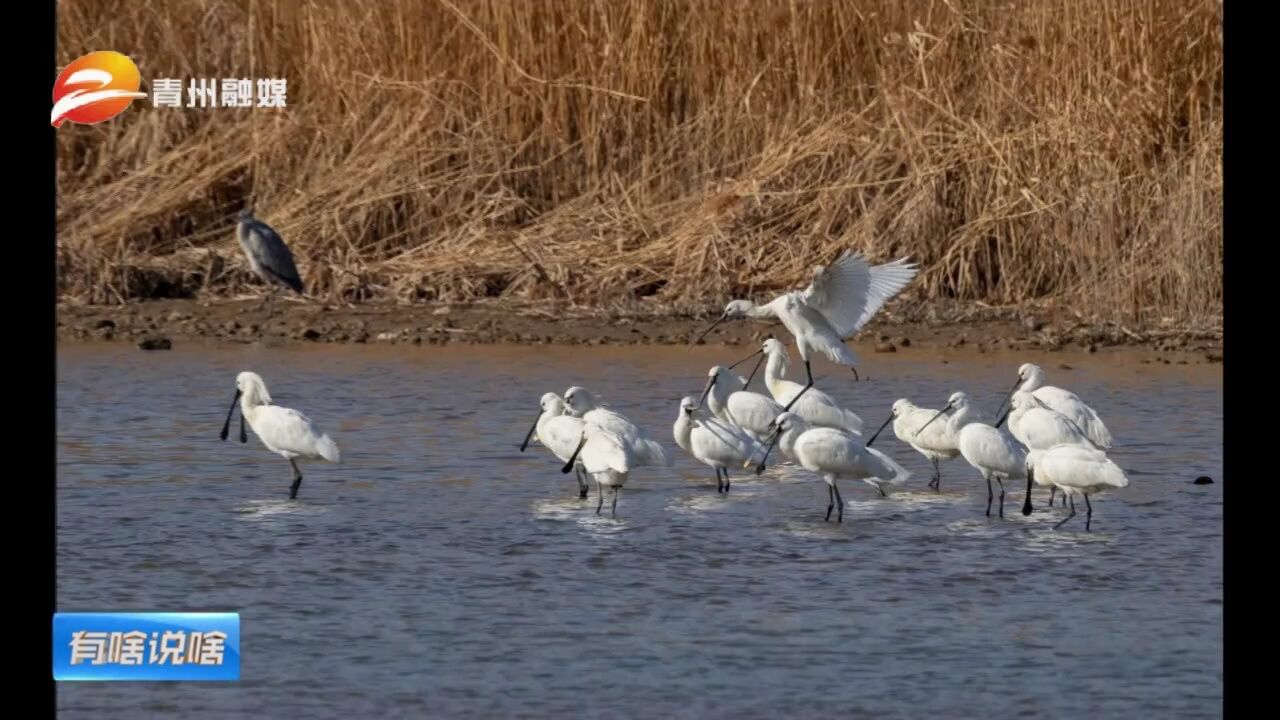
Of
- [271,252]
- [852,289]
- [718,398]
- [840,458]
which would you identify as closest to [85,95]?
[718,398]

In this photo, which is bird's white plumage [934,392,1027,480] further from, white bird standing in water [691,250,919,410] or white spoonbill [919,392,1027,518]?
white bird standing in water [691,250,919,410]

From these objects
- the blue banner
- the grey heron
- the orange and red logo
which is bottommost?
the blue banner

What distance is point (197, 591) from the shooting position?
639cm

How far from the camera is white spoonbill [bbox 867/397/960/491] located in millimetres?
8172

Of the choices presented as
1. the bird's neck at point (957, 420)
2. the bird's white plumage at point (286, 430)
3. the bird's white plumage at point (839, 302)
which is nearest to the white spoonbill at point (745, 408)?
the bird's white plumage at point (839, 302)

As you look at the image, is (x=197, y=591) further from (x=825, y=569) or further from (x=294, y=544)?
(x=825, y=569)

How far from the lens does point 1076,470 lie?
7195 millimetres

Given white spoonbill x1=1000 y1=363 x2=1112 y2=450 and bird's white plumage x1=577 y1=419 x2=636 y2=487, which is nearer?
bird's white plumage x1=577 y1=419 x2=636 y2=487

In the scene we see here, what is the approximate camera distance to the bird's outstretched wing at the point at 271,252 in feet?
40.3

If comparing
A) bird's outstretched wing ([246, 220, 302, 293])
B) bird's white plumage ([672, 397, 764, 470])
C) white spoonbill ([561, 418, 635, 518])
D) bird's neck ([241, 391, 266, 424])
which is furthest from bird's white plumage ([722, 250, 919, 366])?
bird's outstretched wing ([246, 220, 302, 293])

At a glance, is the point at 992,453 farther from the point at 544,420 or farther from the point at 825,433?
the point at 544,420

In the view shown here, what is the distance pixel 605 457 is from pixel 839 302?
2267mm

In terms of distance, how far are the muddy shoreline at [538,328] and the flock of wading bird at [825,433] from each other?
7.80ft

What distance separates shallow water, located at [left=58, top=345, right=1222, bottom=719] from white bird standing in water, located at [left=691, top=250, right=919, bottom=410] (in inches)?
19.6
